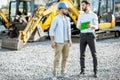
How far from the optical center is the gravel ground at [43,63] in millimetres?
8366

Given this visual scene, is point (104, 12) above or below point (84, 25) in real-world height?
below

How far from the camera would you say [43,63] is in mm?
10328

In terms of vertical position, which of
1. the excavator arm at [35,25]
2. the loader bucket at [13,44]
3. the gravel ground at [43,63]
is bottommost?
A: the gravel ground at [43,63]

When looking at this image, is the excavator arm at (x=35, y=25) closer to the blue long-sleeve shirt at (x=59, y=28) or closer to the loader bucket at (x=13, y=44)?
the loader bucket at (x=13, y=44)

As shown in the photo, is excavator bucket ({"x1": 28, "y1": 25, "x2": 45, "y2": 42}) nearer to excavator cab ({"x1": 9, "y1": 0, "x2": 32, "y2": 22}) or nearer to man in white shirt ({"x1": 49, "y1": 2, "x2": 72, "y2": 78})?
excavator cab ({"x1": 9, "y1": 0, "x2": 32, "y2": 22})

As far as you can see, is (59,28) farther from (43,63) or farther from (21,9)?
(21,9)

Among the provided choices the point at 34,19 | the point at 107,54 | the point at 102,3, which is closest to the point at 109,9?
the point at 102,3

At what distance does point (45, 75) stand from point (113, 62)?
2.66m

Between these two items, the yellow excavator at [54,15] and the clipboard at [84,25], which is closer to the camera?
the clipboard at [84,25]

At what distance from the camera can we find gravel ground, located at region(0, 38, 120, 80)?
27.4ft

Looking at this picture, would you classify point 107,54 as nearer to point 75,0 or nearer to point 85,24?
point 85,24

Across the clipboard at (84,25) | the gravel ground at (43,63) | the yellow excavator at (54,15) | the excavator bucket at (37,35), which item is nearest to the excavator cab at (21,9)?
the yellow excavator at (54,15)

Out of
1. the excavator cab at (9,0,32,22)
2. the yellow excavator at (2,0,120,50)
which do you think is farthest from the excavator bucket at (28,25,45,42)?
the excavator cab at (9,0,32,22)

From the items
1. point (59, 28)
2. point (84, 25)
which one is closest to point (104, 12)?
point (84, 25)
